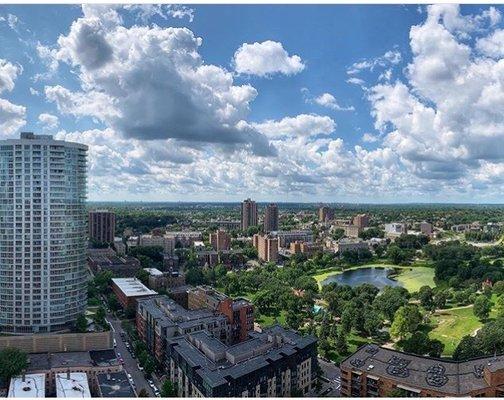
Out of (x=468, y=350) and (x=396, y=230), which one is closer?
(x=468, y=350)

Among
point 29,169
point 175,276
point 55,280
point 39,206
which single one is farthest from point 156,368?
point 175,276

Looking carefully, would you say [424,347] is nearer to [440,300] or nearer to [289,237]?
[440,300]

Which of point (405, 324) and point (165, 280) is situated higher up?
point (165, 280)

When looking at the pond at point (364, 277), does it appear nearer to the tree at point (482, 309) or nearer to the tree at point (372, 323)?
the tree at point (482, 309)

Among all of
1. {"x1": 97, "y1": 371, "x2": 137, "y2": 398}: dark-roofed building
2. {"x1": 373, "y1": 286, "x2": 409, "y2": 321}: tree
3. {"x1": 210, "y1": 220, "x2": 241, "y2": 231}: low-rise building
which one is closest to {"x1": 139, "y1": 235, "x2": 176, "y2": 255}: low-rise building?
{"x1": 210, "y1": 220, "x2": 241, "y2": 231}: low-rise building

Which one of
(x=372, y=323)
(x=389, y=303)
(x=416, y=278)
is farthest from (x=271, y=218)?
(x=372, y=323)

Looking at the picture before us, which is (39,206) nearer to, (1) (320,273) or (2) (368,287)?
(2) (368,287)

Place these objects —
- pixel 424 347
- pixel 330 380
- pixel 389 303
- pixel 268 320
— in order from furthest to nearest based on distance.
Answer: pixel 268 320 → pixel 389 303 → pixel 424 347 → pixel 330 380
